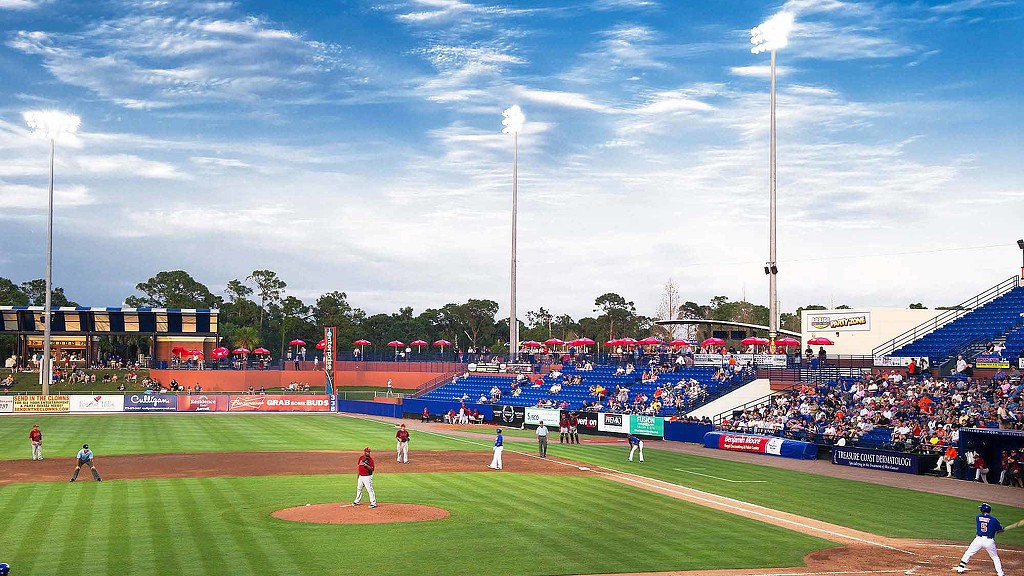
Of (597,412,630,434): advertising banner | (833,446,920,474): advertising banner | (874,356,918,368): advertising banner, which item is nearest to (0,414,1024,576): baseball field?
(833,446,920,474): advertising banner

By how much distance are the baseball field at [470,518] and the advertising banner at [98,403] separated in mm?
29226

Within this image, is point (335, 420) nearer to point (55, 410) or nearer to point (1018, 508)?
point (55, 410)

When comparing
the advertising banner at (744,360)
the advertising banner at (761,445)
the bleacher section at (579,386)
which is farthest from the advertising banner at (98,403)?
the advertising banner at (761,445)

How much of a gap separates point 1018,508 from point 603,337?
121102 millimetres

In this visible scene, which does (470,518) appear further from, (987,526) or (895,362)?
(895,362)

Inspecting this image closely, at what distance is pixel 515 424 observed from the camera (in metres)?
61.4

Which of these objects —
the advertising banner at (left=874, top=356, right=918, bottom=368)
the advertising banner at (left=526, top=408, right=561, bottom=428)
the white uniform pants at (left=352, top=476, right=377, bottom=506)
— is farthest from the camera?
the advertising banner at (left=526, top=408, right=561, bottom=428)

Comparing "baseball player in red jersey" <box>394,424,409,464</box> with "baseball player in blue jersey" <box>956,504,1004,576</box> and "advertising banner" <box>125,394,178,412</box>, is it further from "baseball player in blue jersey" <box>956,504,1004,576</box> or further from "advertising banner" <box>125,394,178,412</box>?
"advertising banner" <box>125,394,178,412</box>

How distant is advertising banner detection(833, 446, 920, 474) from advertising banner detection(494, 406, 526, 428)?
80.1ft

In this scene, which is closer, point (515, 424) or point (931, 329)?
point (931, 329)

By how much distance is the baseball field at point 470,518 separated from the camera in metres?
19.0

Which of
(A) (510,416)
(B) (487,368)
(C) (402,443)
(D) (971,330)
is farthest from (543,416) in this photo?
(D) (971,330)

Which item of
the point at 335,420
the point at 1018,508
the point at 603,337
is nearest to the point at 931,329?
the point at 1018,508

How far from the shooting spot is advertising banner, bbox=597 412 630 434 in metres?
53.0
